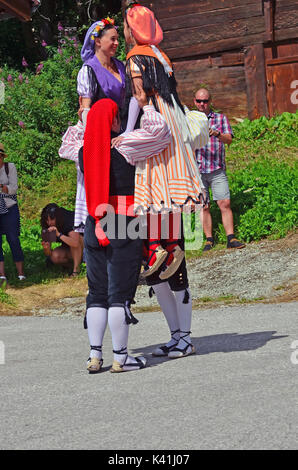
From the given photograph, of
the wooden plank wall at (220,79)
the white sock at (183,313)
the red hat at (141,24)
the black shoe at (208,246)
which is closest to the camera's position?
the red hat at (141,24)

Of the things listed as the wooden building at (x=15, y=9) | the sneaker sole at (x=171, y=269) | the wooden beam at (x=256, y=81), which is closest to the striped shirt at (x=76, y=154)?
the sneaker sole at (x=171, y=269)

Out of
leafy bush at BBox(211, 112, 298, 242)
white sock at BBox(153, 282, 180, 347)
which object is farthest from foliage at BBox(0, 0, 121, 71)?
white sock at BBox(153, 282, 180, 347)

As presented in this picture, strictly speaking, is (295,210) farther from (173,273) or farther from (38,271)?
(173,273)

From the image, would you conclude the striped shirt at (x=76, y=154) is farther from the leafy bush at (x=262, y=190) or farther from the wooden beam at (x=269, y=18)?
the wooden beam at (x=269, y=18)

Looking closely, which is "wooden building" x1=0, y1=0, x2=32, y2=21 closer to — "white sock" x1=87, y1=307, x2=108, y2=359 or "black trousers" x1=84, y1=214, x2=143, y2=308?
"black trousers" x1=84, y1=214, x2=143, y2=308

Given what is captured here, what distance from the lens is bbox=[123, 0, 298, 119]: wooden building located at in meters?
19.2

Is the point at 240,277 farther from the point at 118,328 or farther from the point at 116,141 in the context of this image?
the point at 116,141

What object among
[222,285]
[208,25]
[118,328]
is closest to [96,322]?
[118,328]

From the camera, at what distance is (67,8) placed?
27750 millimetres

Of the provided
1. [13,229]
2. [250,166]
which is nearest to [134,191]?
[13,229]

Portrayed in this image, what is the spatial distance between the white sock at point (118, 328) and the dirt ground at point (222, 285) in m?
2.97

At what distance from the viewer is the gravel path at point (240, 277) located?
335 inches

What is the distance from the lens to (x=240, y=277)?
30.1 ft

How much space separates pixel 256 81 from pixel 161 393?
15706 millimetres
